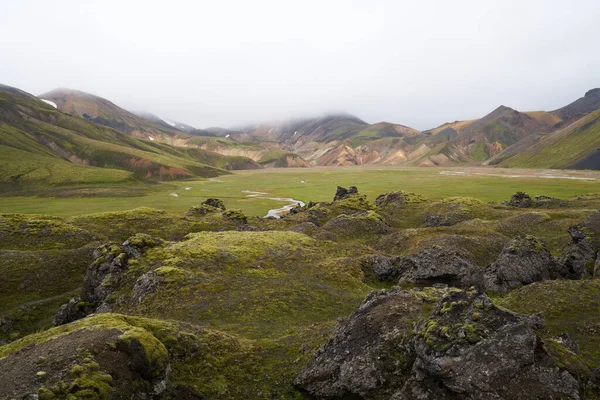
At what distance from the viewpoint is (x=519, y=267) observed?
37.9m

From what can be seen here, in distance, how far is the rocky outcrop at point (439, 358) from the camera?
571 inches

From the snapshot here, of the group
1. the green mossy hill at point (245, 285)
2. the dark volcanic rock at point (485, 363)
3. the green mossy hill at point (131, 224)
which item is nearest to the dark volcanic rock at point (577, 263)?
the green mossy hill at point (245, 285)

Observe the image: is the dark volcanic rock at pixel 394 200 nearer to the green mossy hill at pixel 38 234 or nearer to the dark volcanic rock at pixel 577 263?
the dark volcanic rock at pixel 577 263

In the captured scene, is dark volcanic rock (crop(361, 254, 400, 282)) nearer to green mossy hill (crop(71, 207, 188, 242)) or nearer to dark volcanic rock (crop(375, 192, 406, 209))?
green mossy hill (crop(71, 207, 188, 242))

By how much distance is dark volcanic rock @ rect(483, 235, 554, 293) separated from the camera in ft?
122

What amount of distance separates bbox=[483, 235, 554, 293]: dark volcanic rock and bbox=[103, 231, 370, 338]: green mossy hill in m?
14.6

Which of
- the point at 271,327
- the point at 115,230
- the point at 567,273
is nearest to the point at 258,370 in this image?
the point at 271,327

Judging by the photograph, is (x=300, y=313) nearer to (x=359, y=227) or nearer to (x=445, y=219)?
(x=359, y=227)

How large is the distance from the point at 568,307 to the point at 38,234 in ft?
232

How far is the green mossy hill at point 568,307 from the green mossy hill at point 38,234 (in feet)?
204

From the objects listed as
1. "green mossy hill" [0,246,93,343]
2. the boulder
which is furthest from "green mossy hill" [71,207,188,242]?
the boulder

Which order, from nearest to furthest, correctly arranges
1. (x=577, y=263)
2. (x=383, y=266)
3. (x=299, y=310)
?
(x=299, y=310)
(x=577, y=263)
(x=383, y=266)

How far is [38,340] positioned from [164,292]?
1742 cm

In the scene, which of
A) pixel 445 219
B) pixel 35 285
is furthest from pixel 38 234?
pixel 445 219
